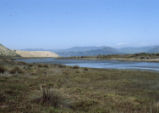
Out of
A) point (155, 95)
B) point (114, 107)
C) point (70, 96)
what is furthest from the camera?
point (155, 95)

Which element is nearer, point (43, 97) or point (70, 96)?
point (43, 97)

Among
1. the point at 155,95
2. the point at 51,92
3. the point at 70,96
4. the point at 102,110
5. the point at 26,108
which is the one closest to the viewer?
the point at 26,108

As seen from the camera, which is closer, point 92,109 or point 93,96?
point 92,109

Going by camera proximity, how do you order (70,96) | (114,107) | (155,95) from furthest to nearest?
(155,95) < (70,96) < (114,107)

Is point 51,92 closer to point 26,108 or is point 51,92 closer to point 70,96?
point 70,96

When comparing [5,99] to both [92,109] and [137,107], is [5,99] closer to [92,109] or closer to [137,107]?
[92,109]

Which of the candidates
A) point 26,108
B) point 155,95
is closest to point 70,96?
point 26,108

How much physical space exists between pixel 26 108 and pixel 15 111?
574 mm

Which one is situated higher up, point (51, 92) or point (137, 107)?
point (51, 92)

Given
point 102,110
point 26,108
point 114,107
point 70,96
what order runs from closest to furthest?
point 26,108
point 102,110
point 114,107
point 70,96

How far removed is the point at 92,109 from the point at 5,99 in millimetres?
3633

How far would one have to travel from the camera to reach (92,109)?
7.40 metres

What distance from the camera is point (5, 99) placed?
7.82m

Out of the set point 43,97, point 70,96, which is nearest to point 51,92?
point 43,97
